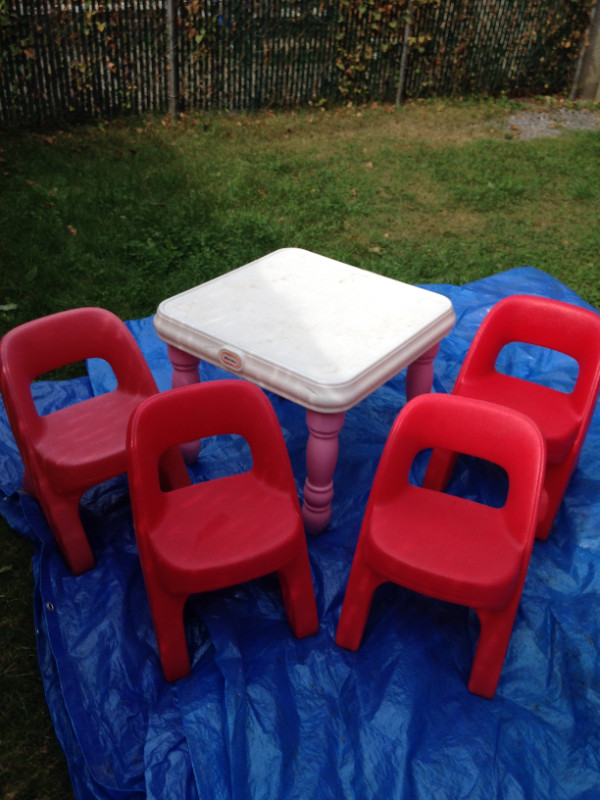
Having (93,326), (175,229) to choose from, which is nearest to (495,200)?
(175,229)

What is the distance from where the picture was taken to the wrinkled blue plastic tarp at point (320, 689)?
7.75ft

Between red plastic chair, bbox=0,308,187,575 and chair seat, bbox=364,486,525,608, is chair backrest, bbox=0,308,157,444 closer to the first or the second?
red plastic chair, bbox=0,308,187,575

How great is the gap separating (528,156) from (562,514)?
498 centimetres

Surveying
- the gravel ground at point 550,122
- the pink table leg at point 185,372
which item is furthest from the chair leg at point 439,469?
the gravel ground at point 550,122

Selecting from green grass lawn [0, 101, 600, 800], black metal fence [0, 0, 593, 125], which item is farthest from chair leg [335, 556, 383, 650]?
black metal fence [0, 0, 593, 125]

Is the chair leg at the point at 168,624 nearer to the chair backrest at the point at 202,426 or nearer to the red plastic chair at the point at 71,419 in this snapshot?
the chair backrest at the point at 202,426

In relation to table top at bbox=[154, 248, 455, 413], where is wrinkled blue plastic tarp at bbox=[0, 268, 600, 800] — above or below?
below

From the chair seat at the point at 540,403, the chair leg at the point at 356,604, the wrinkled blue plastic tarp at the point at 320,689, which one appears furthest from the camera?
the chair seat at the point at 540,403

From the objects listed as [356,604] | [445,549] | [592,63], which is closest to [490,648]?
[445,549]

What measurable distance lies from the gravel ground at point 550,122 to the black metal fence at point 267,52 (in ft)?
2.48

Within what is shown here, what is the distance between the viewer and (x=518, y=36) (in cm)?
876

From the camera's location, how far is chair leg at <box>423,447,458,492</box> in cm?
333

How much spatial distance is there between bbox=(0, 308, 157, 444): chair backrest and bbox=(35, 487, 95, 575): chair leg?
278mm

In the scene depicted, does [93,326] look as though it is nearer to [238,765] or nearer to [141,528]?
[141,528]
